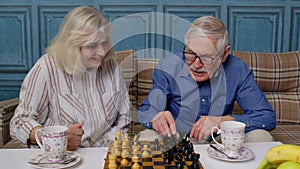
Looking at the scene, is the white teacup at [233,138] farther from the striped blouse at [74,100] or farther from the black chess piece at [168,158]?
the striped blouse at [74,100]

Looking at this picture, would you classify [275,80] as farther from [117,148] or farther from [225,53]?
[117,148]

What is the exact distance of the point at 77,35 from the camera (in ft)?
5.17

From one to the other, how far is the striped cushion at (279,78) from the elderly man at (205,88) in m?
0.68

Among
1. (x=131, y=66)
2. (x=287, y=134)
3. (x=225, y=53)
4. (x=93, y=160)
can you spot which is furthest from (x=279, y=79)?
(x=93, y=160)

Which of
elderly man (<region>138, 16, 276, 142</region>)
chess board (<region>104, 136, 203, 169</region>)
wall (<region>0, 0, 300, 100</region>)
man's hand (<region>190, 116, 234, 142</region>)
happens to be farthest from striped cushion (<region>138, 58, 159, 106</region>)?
chess board (<region>104, 136, 203, 169</region>)

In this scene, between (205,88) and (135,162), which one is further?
(205,88)

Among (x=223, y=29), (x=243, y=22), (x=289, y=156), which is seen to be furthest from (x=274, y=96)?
(x=289, y=156)

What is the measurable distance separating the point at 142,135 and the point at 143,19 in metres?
1.29

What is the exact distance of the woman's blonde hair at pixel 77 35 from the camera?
1.57 m

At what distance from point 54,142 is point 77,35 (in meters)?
0.59

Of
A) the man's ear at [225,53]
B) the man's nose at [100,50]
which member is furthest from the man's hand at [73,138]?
the man's ear at [225,53]

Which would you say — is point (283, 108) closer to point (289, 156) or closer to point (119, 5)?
point (119, 5)

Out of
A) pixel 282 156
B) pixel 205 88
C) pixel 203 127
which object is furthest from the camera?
pixel 205 88

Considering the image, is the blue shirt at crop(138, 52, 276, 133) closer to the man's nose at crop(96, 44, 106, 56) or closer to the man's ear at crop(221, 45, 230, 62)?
the man's ear at crop(221, 45, 230, 62)
